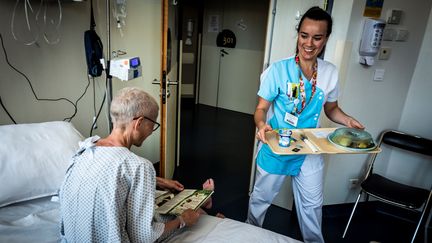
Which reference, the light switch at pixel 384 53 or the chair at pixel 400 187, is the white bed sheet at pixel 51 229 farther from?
the light switch at pixel 384 53

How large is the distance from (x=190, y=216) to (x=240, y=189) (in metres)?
1.52

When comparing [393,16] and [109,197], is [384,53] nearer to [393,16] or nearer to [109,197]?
[393,16]

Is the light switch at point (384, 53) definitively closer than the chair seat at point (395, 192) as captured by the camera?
No

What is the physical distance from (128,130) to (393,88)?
6.80 ft

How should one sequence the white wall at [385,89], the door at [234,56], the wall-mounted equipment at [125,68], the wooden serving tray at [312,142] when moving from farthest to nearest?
the door at [234,56], the white wall at [385,89], the wall-mounted equipment at [125,68], the wooden serving tray at [312,142]

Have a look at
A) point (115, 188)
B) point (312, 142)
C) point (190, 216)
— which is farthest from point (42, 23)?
point (312, 142)

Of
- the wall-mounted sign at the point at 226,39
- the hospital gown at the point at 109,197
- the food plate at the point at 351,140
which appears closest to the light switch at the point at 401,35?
the food plate at the point at 351,140

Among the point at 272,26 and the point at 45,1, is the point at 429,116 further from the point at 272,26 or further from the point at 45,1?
the point at 45,1

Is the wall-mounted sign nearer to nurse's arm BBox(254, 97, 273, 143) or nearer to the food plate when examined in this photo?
nurse's arm BBox(254, 97, 273, 143)

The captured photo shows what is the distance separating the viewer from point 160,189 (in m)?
1.65

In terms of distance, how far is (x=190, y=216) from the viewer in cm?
133

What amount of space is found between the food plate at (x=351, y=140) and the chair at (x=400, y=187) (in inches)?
28.5

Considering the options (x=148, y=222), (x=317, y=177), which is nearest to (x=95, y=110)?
(x=148, y=222)

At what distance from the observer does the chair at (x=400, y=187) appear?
6.62 ft
